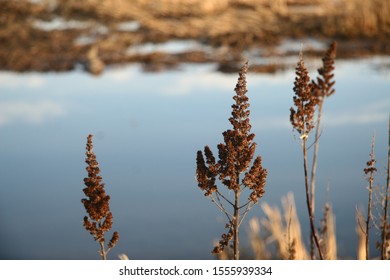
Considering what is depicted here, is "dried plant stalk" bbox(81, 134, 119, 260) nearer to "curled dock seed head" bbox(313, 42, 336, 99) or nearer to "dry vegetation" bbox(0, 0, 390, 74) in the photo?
"curled dock seed head" bbox(313, 42, 336, 99)

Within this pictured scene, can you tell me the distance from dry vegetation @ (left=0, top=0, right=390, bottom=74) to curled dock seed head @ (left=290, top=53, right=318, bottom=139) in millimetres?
6639

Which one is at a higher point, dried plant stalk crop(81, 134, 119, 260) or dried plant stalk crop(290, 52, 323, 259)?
dried plant stalk crop(290, 52, 323, 259)

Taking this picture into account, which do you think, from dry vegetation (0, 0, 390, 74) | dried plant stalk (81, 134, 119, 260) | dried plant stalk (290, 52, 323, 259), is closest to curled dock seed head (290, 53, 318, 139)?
dried plant stalk (290, 52, 323, 259)

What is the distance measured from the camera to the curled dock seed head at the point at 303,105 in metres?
2.79

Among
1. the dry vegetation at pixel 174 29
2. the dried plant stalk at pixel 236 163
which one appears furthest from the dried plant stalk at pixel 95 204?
the dry vegetation at pixel 174 29

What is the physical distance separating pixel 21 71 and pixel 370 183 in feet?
25.6

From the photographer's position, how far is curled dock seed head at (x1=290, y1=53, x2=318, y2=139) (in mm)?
2791

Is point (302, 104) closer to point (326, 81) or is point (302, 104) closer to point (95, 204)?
point (326, 81)

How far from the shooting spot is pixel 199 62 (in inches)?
398

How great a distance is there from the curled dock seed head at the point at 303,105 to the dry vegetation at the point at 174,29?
6.64m

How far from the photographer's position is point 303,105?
2832mm

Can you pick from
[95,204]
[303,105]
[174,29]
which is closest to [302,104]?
[303,105]
